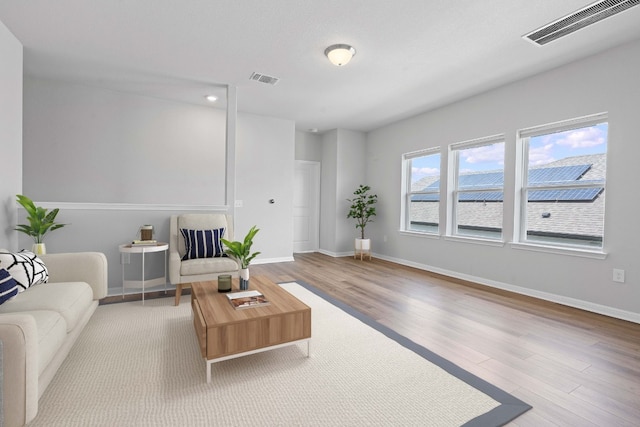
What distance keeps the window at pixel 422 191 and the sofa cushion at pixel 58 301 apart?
A: 459 centimetres

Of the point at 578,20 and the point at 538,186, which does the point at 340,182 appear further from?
the point at 578,20

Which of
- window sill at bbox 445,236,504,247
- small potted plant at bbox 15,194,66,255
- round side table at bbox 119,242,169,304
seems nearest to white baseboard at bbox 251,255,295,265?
round side table at bbox 119,242,169,304

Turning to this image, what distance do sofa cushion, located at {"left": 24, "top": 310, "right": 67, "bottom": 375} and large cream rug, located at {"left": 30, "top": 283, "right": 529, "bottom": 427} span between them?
0.27 metres

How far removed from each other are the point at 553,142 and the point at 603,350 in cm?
234

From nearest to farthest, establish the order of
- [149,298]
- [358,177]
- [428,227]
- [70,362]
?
1. [70,362]
2. [149,298]
3. [428,227]
4. [358,177]

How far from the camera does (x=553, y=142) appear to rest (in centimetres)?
357

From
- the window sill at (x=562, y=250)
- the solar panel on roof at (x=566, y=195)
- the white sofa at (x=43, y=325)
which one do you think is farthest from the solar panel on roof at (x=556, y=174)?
the white sofa at (x=43, y=325)

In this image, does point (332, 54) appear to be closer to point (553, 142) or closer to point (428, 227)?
point (553, 142)

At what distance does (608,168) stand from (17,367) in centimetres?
455

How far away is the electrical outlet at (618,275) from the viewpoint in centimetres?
293

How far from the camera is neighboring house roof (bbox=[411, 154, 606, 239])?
10.5 ft

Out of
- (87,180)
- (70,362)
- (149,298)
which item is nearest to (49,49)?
(87,180)

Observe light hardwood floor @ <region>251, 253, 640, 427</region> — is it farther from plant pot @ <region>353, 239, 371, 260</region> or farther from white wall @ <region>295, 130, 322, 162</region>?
white wall @ <region>295, 130, 322, 162</region>

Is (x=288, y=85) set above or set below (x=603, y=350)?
above
